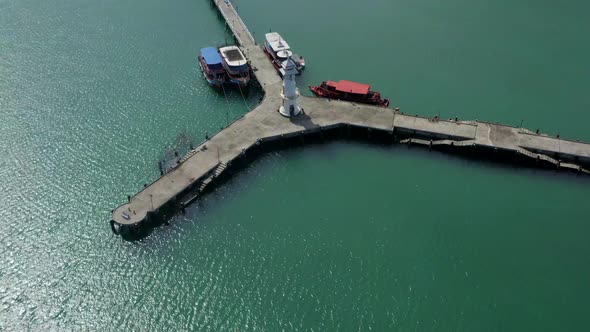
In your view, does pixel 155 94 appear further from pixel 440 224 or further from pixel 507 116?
pixel 507 116

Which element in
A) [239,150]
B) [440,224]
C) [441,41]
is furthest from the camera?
[441,41]

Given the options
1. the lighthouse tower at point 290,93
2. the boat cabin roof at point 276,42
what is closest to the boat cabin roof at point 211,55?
the boat cabin roof at point 276,42

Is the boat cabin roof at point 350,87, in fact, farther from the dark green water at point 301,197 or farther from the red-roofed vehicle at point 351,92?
the dark green water at point 301,197

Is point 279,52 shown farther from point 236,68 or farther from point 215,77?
point 215,77

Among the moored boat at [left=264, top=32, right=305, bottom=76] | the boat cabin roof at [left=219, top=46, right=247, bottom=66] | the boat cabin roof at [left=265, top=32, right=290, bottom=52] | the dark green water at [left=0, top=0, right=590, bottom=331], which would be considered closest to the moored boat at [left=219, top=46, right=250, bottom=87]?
the boat cabin roof at [left=219, top=46, right=247, bottom=66]

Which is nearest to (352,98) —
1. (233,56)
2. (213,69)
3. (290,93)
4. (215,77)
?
(290,93)

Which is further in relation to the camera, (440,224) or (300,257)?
(440,224)

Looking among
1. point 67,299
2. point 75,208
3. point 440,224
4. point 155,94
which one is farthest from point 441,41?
point 67,299

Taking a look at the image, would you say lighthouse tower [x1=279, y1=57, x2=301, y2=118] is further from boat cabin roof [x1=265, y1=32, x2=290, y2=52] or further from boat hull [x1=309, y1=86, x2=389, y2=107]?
boat cabin roof [x1=265, y1=32, x2=290, y2=52]
